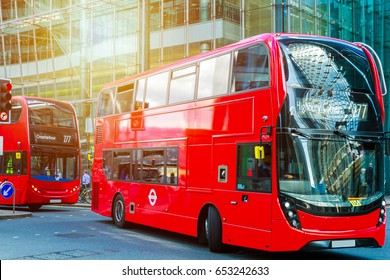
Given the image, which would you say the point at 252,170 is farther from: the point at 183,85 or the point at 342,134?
the point at 183,85

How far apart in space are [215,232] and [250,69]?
3142mm

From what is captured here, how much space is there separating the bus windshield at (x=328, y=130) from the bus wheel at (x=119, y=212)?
741cm

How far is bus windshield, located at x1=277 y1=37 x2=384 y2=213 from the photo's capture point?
10281 mm

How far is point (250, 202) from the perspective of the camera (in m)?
11.0

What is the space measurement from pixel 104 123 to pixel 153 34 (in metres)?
14.8

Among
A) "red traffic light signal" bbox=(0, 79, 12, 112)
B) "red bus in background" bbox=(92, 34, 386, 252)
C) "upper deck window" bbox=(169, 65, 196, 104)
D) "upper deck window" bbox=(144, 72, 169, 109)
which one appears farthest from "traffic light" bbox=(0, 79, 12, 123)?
"red bus in background" bbox=(92, 34, 386, 252)

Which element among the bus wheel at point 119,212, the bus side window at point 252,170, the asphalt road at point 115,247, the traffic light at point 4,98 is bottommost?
the asphalt road at point 115,247

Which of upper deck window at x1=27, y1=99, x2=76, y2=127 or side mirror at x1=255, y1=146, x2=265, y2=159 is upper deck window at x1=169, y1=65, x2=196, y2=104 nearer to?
side mirror at x1=255, y1=146, x2=265, y2=159

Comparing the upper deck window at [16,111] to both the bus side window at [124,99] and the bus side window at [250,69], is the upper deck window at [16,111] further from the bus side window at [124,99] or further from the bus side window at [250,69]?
the bus side window at [250,69]

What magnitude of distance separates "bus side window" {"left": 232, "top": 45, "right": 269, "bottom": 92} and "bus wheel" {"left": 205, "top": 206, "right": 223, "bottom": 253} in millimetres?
2477

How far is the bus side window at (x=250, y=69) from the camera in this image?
35.8ft

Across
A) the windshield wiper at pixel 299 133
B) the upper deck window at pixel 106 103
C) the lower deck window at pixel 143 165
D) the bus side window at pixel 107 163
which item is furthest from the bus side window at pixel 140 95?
the windshield wiper at pixel 299 133

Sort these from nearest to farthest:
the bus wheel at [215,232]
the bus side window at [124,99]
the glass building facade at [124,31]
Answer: the bus wheel at [215,232] → the bus side window at [124,99] → the glass building facade at [124,31]

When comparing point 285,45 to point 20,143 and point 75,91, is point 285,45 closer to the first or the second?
point 20,143
